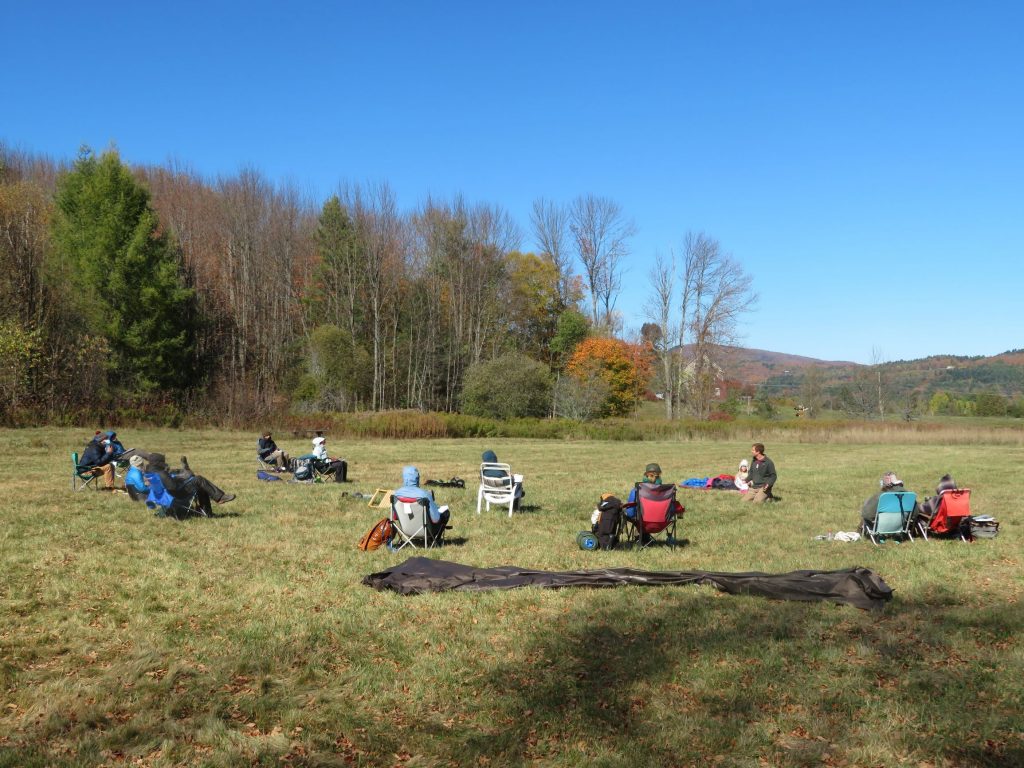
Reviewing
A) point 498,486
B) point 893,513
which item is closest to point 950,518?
point 893,513

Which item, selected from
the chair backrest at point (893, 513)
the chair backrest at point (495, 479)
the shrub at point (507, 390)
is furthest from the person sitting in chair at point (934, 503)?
the shrub at point (507, 390)

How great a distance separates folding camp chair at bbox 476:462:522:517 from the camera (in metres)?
13.4

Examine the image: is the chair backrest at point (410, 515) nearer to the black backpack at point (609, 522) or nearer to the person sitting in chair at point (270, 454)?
the black backpack at point (609, 522)

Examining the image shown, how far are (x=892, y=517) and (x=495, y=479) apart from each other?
6151mm

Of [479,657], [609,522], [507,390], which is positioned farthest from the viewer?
[507,390]

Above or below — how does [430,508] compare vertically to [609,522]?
above

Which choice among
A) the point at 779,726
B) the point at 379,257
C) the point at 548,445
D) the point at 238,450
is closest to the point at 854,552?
the point at 779,726

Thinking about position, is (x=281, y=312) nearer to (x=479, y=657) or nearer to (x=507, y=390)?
(x=507, y=390)

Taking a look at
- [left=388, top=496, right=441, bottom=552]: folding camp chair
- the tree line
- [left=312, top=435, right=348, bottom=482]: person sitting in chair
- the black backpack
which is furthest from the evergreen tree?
the black backpack

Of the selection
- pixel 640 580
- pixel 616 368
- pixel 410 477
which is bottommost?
pixel 640 580

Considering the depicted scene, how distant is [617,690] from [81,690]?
3677 mm

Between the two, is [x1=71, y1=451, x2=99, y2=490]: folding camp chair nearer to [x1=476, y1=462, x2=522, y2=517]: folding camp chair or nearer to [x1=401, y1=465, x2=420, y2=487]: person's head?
[x1=476, y1=462, x2=522, y2=517]: folding camp chair

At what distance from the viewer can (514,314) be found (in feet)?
193

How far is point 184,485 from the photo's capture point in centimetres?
1200
